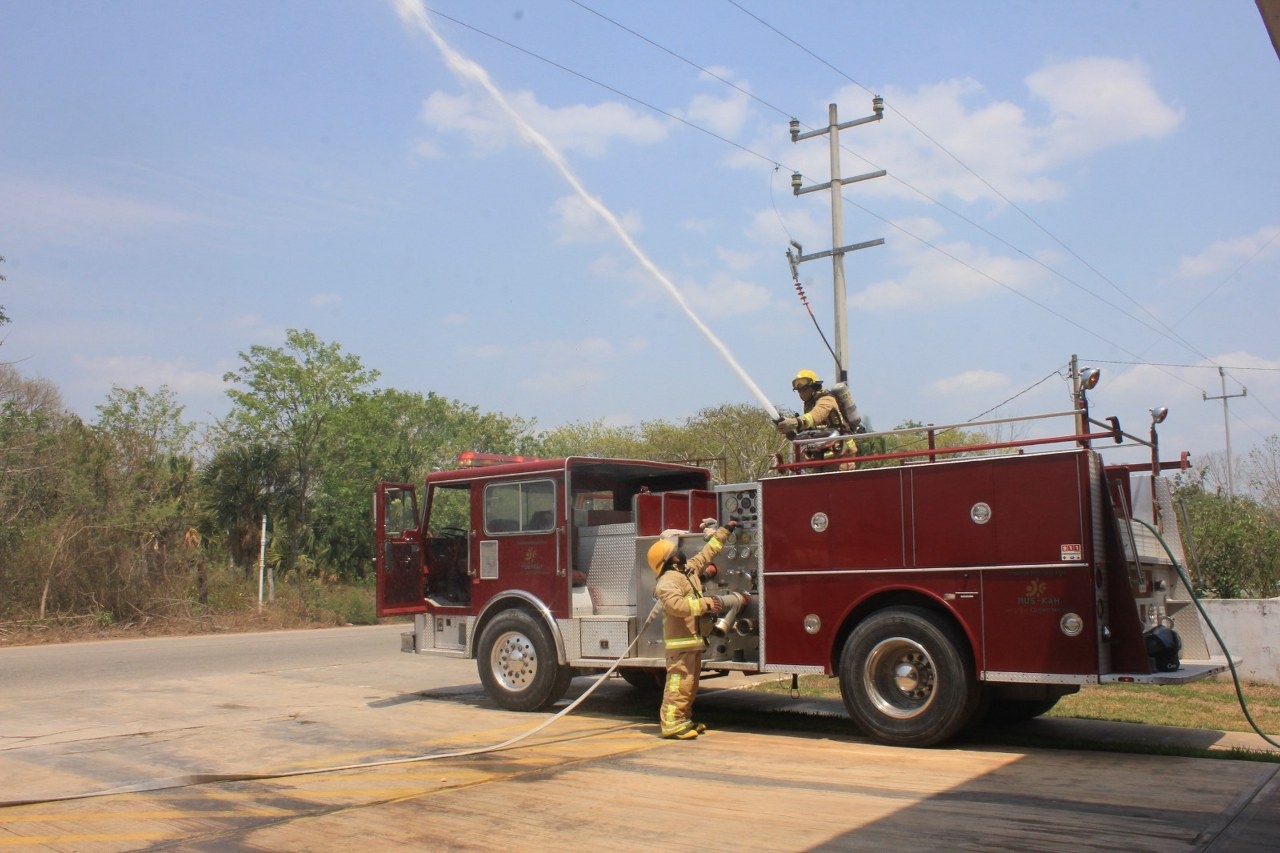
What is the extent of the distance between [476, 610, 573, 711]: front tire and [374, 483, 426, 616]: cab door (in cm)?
120

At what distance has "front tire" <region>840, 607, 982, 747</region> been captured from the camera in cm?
832

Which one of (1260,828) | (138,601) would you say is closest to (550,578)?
(1260,828)

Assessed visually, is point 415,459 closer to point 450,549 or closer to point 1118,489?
point 450,549

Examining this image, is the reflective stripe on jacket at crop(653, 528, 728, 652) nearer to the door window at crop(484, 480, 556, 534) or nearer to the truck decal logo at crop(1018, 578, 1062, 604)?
the door window at crop(484, 480, 556, 534)

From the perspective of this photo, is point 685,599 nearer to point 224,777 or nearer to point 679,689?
point 679,689

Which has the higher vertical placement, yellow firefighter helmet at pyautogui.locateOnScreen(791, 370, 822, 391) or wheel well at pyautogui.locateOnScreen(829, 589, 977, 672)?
yellow firefighter helmet at pyautogui.locateOnScreen(791, 370, 822, 391)

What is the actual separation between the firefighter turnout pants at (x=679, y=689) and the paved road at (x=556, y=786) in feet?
0.74

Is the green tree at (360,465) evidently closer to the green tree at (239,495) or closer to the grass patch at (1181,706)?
the green tree at (239,495)

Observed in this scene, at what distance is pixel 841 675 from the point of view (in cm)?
893

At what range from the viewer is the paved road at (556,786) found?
19.4 feet

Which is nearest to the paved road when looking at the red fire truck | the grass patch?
the red fire truck

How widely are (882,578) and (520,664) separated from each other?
4030 millimetres

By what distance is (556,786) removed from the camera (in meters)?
7.28

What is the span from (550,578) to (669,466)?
1.82m
